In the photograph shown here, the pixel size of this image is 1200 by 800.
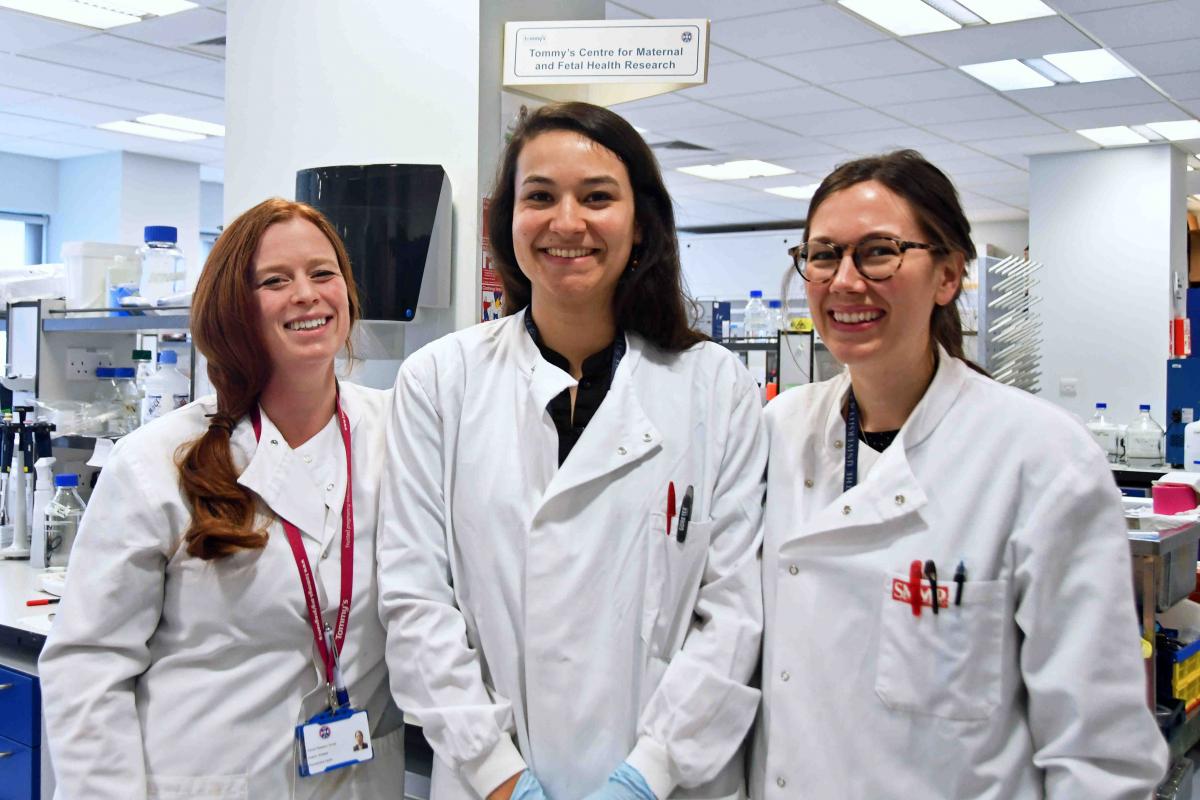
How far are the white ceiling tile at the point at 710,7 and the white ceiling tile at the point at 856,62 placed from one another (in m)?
0.74

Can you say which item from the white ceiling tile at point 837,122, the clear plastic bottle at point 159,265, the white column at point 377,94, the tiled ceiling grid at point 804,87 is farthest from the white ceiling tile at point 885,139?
the clear plastic bottle at point 159,265

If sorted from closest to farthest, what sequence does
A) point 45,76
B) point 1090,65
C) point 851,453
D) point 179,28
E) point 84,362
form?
point 851,453 → point 84,362 → point 179,28 → point 1090,65 → point 45,76

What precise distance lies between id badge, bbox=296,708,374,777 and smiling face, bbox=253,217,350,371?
1.71 ft

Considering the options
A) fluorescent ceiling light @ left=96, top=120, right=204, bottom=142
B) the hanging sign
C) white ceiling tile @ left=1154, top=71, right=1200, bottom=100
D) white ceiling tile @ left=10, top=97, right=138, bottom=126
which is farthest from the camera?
fluorescent ceiling light @ left=96, top=120, right=204, bottom=142

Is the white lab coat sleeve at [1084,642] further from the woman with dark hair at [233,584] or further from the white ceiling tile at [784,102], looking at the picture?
the white ceiling tile at [784,102]

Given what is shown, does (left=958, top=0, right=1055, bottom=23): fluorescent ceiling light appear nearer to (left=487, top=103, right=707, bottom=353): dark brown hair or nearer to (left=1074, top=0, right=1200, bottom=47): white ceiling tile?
(left=1074, top=0, right=1200, bottom=47): white ceiling tile

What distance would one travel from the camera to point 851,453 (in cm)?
138

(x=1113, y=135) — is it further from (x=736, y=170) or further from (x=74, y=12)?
(x=74, y=12)

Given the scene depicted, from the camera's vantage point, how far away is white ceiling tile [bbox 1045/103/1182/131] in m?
6.27

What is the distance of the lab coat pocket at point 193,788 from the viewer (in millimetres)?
1408

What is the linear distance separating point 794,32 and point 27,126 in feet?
19.4

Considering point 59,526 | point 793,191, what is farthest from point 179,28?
point 793,191

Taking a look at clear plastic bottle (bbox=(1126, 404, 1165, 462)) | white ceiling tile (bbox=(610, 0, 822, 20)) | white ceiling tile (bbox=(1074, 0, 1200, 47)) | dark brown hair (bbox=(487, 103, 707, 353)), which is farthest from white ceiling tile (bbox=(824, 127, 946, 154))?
dark brown hair (bbox=(487, 103, 707, 353))

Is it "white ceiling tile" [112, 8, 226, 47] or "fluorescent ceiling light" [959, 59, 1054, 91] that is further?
"fluorescent ceiling light" [959, 59, 1054, 91]
